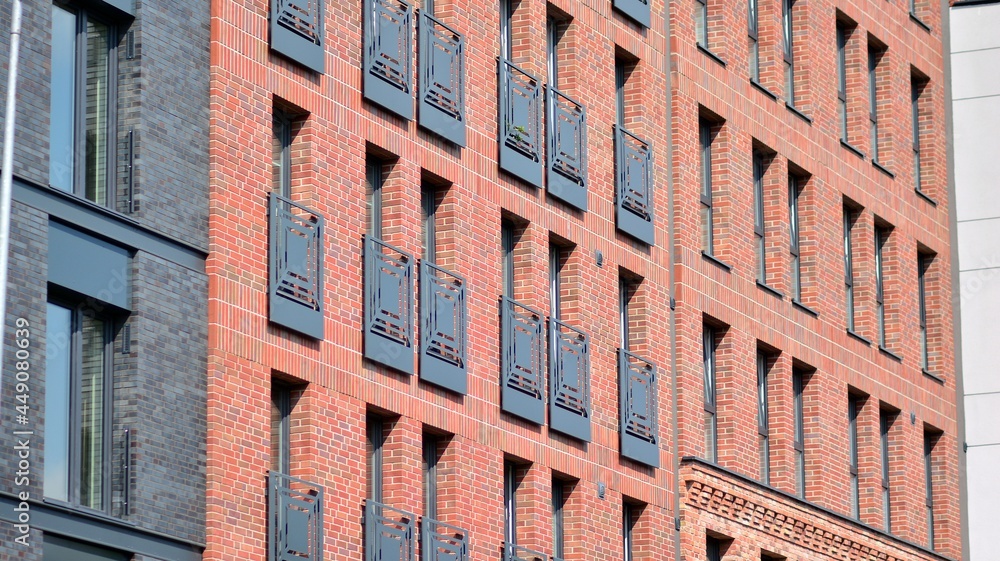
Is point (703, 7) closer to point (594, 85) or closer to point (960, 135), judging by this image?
point (594, 85)

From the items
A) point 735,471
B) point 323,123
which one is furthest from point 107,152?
point 735,471

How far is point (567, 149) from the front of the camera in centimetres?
3938

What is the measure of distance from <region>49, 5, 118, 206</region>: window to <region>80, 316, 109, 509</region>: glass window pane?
149 centimetres

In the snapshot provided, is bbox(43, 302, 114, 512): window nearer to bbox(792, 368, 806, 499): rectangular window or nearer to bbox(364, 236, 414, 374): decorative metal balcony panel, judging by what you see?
bbox(364, 236, 414, 374): decorative metal balcony panel

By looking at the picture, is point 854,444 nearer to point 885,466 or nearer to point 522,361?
point 885,466

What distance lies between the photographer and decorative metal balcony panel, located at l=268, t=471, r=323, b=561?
101ft

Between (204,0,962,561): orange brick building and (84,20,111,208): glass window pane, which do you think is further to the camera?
(204,0,962,561): orange brick building

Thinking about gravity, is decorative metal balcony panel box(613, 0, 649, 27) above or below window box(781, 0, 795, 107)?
below

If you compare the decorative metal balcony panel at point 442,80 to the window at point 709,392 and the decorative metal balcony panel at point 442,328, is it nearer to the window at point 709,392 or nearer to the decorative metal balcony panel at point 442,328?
the decorative metal balcony panel at point 442,328

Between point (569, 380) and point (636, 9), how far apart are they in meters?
6.94

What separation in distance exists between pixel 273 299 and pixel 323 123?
286 cm

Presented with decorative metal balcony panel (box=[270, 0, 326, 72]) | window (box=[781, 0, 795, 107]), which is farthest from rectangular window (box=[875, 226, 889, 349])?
decorative metal balcony panel (box=[270, 0, 326, 72])

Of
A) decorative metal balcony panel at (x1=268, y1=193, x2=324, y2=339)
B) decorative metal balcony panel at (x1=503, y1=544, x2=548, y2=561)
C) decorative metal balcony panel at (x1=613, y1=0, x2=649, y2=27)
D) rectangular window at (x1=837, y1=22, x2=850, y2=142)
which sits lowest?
decorative metal balcony panel at (x1=503, y1=544, x2=548, y2=561)

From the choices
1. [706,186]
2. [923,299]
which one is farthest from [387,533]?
[923,299]
